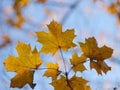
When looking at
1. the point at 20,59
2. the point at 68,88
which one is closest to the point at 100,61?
the point at 68,88

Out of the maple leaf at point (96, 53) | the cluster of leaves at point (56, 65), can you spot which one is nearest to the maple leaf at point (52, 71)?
the cluster of leaves at point (56, 65)

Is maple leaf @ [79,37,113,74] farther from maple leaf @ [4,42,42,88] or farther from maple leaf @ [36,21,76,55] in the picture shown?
maple leaf @ [4,42,42,88]

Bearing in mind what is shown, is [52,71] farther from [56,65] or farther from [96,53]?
[96,53]

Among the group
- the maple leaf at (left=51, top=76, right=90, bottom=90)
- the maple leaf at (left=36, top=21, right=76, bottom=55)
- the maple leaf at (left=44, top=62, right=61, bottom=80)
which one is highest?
the maple leaf at (left=36, top=21, right=76, bottom=55)

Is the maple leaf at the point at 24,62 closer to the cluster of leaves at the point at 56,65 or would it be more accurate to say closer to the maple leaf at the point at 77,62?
the cluster of leaves at the point at 56,65

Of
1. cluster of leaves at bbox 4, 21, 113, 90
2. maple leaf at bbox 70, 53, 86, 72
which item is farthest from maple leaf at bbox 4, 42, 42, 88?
maple leaf at bbox 70, 53, 86, 72

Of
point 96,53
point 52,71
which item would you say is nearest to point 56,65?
point 52,71

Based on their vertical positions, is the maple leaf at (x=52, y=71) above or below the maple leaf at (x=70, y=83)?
above

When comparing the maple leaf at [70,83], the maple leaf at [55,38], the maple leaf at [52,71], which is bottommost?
the maple leaf at [70,83]
